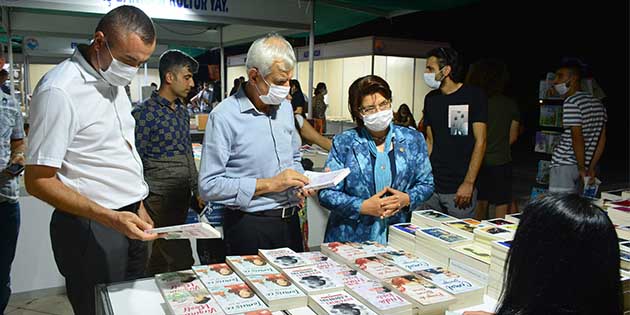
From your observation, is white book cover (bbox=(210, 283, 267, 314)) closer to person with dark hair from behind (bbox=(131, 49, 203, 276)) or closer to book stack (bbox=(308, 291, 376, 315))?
book stack (bbox=(308, 291, 376, 315))

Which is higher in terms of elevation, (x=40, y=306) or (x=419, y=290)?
(x=419, y=290)

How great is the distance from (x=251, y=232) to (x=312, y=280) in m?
0.53

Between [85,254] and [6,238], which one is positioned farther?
[6,238]

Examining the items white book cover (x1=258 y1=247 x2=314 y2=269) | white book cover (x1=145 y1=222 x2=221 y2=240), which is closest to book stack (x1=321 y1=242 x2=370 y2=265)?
white book cover (x1=258 y1=247 x2=314 y2=269)

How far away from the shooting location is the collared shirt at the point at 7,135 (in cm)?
221

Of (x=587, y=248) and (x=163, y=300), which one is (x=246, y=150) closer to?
(x=163, y=300)

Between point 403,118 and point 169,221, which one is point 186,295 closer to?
point 169,221

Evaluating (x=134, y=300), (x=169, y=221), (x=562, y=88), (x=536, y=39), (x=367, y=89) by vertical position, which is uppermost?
(x=536, y=39)

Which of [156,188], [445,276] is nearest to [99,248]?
[445,276]

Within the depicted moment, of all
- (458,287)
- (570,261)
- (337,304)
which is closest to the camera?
(570,261)

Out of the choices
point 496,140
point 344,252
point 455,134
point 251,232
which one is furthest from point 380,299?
point 496,140

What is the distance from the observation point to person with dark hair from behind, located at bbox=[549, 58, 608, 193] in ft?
10.5

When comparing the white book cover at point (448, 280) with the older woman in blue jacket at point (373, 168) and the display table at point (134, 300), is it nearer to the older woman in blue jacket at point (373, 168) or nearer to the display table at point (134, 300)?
the display table at point (134, 300)

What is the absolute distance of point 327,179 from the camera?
5.65 ft
